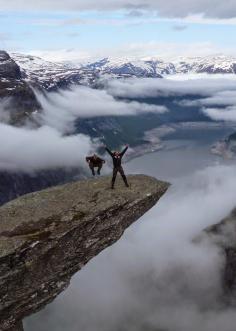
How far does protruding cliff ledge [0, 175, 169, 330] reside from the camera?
190ft

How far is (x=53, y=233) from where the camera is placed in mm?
59500

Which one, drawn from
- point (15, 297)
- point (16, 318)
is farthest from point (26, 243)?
point (16, 318)

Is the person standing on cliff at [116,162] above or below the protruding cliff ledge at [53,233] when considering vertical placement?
above

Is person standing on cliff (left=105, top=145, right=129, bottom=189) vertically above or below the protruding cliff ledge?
above

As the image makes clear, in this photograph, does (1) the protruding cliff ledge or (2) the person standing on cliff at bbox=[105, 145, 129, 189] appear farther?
(2) the person standing on cliff at bbox=[105, 145, 129, 189]

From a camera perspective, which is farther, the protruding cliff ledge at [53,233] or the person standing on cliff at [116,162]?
the person standing on cliff at [116,162]

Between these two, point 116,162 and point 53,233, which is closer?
point 53,233

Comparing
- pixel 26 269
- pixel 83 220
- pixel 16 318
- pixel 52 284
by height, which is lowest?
pixel 16 318

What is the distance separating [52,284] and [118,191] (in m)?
14.5

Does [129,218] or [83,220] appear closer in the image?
[83,220]

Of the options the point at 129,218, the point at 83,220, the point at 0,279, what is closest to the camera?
the point at 0,279

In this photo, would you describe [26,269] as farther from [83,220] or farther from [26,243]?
[83,220]

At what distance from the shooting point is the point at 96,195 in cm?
6488

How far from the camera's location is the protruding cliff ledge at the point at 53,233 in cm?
5797
